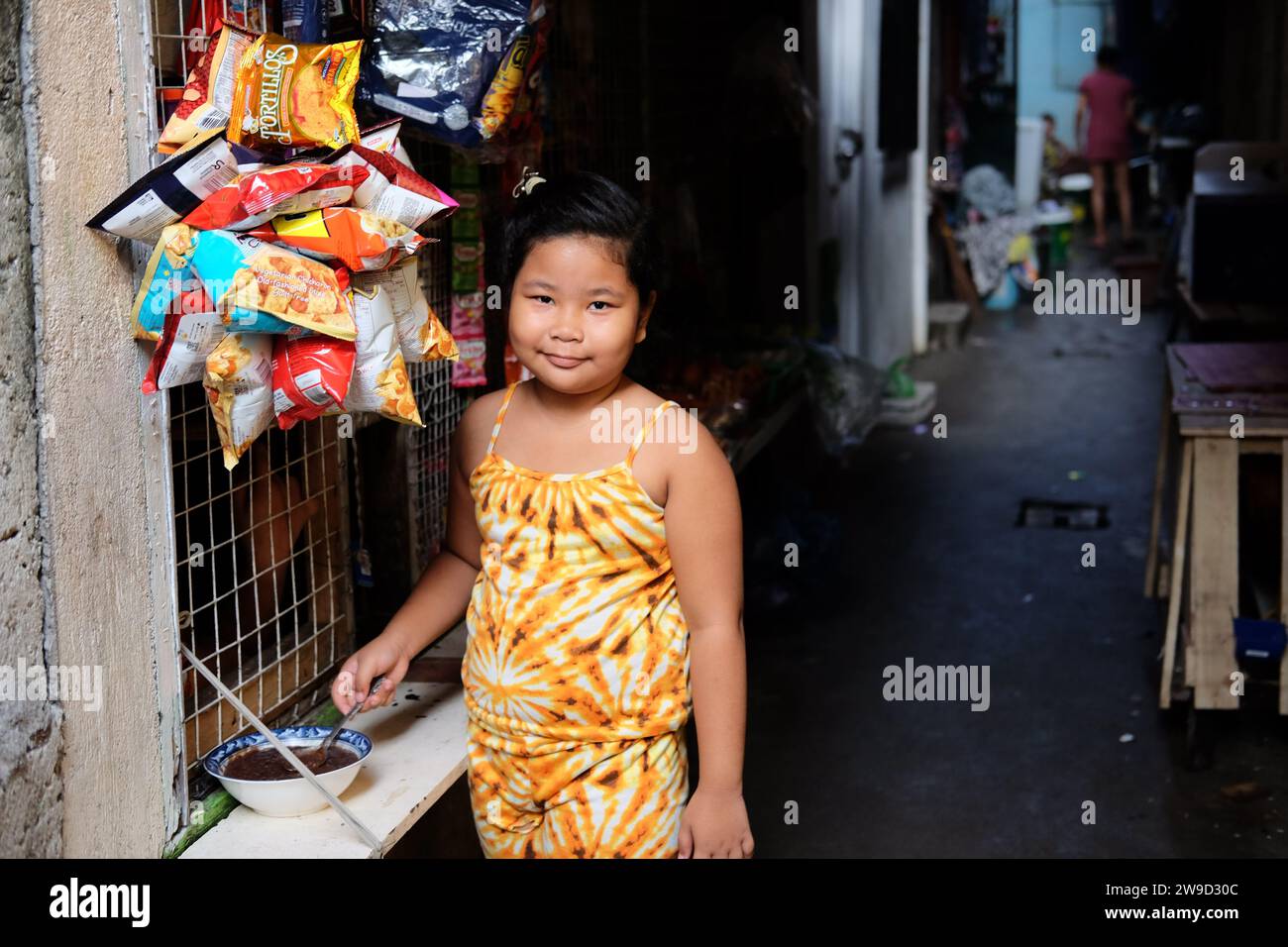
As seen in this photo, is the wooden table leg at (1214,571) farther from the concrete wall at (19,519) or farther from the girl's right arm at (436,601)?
the concrete wall at (19,519)

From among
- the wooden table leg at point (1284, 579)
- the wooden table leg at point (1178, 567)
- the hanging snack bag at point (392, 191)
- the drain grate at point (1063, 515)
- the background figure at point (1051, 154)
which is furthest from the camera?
the background figure at point (1051, 154)

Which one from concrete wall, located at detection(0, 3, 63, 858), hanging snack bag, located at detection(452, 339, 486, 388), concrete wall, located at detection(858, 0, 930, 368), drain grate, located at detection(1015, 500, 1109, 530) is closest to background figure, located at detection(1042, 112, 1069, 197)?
concrete wall, located at detection(858, 0, 930, 368)

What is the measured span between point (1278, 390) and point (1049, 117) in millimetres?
14429

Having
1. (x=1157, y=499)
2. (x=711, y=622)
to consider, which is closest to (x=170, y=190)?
(x=711, y=622)

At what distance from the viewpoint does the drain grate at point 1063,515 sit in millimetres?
6758

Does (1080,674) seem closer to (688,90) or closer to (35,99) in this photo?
(688,90)

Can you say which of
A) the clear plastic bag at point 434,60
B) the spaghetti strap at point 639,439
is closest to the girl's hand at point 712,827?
the spaghetti strap at point 639,439

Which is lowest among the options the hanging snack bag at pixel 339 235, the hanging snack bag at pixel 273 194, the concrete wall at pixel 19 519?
the concrete wall at pixel 19 519

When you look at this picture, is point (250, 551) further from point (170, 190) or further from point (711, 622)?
point (711, 622)

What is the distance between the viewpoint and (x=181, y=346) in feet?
6.42

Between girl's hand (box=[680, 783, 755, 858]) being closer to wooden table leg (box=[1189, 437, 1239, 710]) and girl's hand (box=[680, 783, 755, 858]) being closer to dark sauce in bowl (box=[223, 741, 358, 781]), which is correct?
dark sauce in bowl (box=[223, 741, 358, 781])

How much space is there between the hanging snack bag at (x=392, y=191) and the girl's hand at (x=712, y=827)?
980mm

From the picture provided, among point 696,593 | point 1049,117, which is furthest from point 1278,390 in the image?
point 1049,117

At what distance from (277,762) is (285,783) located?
115 millimetres
